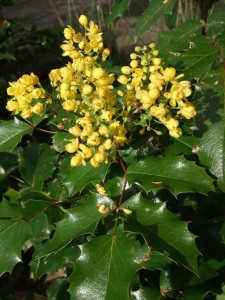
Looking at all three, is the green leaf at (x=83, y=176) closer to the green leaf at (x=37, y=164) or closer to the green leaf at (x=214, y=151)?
the green leaf at (x=214, y=151)

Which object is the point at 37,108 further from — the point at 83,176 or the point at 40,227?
the point at 40,227

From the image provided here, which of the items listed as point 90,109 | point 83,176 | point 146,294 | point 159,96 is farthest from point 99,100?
point 146,294

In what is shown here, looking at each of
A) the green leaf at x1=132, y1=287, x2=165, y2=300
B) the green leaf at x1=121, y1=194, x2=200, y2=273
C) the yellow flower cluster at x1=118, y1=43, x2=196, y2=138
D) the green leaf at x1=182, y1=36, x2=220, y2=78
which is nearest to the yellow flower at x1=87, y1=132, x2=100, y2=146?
→ the yellow flower cluster at x1=118, y1=43, x2=196, y2=138

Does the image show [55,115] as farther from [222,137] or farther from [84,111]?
[222,137]

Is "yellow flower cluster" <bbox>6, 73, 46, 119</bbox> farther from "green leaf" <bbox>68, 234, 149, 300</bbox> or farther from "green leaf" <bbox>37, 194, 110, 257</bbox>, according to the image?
"green leaf" <bbox>68, 234, 149, 300</bbox>

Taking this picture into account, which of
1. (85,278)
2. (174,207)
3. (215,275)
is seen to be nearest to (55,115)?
(85,278)
